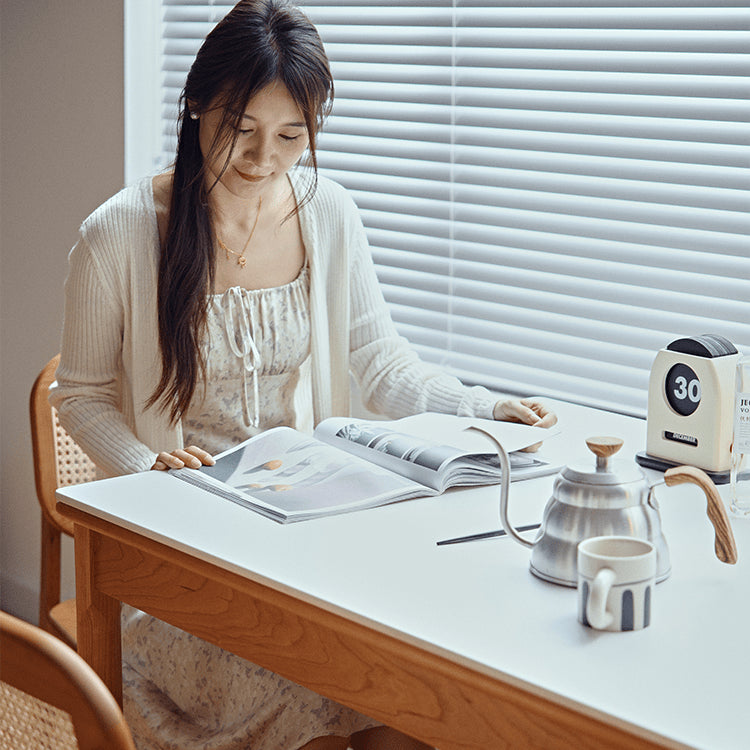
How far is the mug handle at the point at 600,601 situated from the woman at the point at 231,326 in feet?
2.06

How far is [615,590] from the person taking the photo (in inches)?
36.4

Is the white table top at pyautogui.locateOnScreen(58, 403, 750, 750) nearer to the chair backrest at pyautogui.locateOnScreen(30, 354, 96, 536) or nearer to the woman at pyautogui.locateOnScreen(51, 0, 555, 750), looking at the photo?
the woman at pyautogui.locateOnScreen(51, 0, 555, 750)

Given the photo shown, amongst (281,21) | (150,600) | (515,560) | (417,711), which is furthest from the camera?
(281,21)

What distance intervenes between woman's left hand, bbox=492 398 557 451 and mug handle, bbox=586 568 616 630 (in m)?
0.64

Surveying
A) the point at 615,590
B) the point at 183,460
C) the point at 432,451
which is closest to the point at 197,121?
the point at 183,460

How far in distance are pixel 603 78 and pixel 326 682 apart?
119 centimetres

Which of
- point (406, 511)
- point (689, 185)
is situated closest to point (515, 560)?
point (406, 511)

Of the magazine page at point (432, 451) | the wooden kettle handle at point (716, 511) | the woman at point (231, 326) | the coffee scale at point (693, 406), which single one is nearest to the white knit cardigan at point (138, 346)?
the woman at point (231, 326)

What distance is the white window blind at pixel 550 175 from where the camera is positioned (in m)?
1.73

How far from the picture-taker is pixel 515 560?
111 cm

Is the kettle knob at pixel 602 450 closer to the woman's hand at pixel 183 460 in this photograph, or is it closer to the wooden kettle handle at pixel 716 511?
the wooden kettle handle at pixel 716 511

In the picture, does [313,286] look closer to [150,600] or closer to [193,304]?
[193,304]

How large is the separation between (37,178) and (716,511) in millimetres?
2147

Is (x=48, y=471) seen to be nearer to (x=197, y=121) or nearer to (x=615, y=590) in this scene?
(x=197, y=121)
